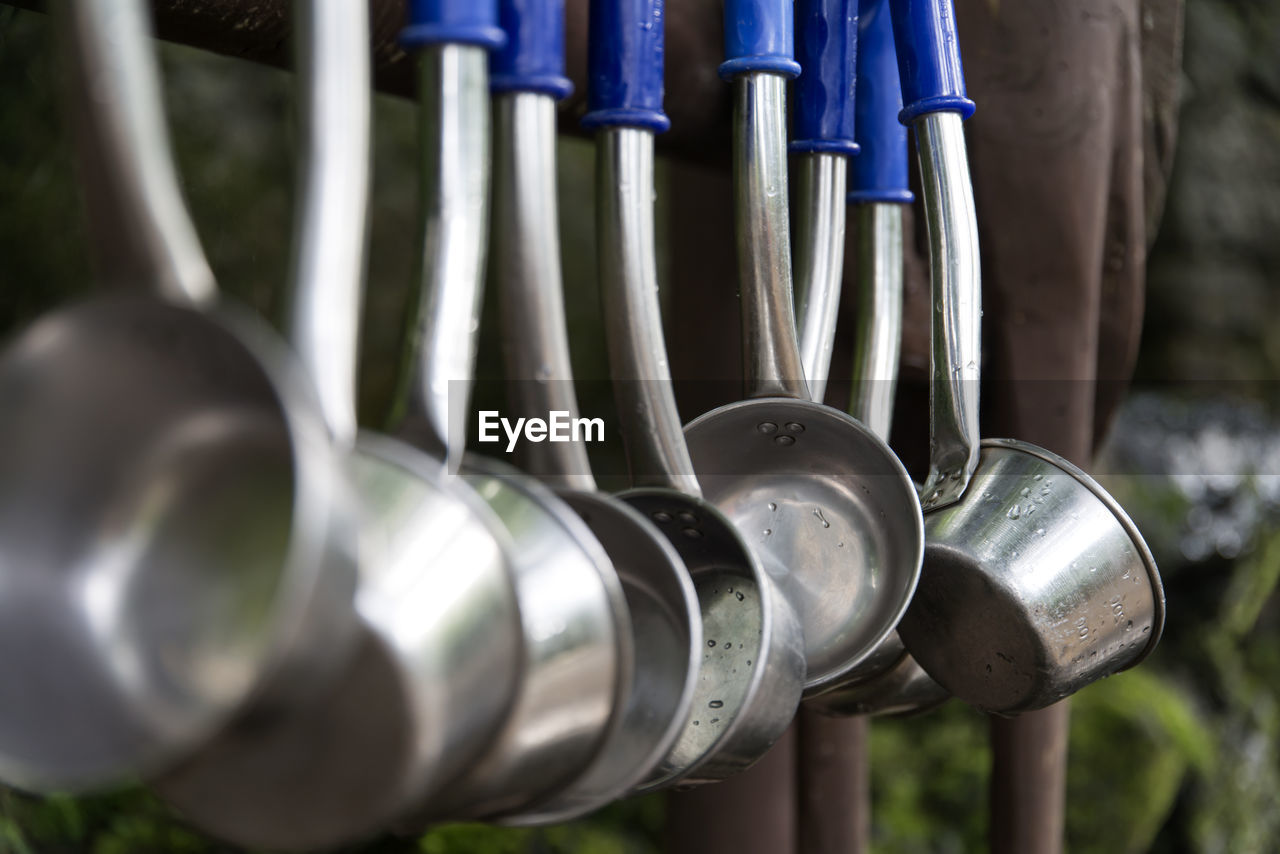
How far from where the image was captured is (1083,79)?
1.94 ft

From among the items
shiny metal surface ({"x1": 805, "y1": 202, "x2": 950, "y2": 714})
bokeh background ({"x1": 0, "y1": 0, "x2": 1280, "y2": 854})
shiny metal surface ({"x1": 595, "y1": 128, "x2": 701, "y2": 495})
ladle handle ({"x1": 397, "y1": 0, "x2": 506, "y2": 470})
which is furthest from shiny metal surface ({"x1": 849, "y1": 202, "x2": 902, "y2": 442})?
bokeh background ({"x1": 0, "y1": 0, "x2": 1280, "y2": 854})

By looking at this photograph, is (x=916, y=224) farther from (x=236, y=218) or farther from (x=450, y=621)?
(x=236, y=218)

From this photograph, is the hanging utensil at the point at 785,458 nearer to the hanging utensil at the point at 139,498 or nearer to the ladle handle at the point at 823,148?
the ladle handle at the point at 823,148

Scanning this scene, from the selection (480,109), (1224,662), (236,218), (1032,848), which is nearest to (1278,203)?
(1224,662)

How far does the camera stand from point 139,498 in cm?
25

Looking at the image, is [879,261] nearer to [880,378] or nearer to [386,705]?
[880,378]

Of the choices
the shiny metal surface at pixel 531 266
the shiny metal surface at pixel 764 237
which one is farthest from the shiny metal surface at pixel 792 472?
the shiny metal surface at pixel 531 266

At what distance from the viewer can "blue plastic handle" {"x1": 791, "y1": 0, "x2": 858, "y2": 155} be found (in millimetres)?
490

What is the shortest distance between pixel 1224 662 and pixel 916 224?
1.44 metres

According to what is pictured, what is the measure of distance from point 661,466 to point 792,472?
0.09 m

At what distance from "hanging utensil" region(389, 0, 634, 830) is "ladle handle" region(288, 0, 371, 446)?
36 mm

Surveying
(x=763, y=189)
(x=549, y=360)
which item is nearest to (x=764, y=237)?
(x=763, y=189)

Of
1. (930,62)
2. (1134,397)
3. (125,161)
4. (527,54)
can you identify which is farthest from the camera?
(1134,397)

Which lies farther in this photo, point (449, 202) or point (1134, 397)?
point (1134, 397)
